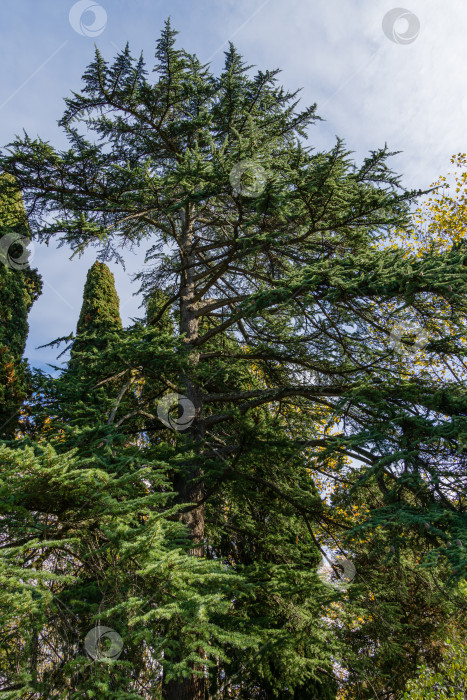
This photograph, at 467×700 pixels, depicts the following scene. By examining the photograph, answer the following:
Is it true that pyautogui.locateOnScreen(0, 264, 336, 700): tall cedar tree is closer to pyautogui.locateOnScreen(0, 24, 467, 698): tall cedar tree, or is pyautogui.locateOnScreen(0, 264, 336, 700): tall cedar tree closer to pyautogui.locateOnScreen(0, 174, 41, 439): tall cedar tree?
pyautogui.locateOnScreen(0, 24, 467, 698): tall cedar tree

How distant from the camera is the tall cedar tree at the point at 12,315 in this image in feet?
26.9

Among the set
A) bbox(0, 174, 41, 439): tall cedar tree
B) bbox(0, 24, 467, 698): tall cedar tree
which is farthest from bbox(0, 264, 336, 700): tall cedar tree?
bbox(0, 174, 41, 439): tall cedar tree

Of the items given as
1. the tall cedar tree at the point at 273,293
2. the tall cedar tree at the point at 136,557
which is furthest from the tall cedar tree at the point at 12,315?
the tall cedar tree at the point at 136,557

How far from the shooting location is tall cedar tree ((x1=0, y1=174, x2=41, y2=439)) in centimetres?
820

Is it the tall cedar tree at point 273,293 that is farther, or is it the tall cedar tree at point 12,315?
the tall cedar tree at point 12,315

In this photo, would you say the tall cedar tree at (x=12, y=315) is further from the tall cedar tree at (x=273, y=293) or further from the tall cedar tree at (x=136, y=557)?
the tall cedar tree at (x=136, y=557)

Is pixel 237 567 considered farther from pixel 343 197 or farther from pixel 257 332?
pixel 343 197

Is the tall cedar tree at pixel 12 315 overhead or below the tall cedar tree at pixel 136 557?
overhead

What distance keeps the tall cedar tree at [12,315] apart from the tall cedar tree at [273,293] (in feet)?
2.08

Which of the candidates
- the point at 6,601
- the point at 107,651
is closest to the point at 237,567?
the point at 107,651

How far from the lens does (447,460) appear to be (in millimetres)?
4621

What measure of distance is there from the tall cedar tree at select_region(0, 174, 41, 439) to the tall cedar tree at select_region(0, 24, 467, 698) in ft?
2.08

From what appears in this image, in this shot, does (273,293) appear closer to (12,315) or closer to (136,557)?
(136,557)

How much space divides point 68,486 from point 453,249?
528 cm
